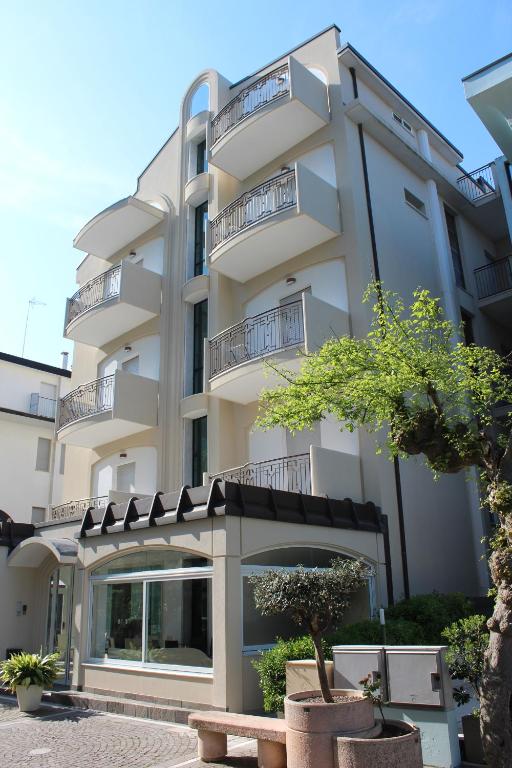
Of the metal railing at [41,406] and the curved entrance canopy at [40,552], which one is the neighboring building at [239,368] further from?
the metal railing at [41,406]

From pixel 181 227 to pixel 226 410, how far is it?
720 centimetres

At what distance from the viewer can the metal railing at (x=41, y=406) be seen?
31.4 metres

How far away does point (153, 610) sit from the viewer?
13047mm

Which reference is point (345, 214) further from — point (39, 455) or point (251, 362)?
point (39, 455)

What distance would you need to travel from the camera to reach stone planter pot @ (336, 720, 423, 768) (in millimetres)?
6395

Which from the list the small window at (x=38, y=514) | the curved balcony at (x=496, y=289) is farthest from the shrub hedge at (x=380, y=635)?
the small window at (x=38, y=514)

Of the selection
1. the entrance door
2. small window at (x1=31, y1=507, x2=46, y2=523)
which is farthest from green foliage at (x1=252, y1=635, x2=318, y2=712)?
small window at (x1=31, y1=507, x2=46, y2=523)

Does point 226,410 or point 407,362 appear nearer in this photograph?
point 407,362

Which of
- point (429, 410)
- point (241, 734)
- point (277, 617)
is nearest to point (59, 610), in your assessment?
point (277, 617)

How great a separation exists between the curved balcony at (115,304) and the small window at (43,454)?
9.59 meters

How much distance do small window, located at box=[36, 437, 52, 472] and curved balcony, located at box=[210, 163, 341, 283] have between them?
16.3 metres

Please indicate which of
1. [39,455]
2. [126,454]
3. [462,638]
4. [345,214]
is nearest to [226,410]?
[126,454]

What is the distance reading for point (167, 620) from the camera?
1265 centimetres

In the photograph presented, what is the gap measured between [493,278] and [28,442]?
21.6 m
